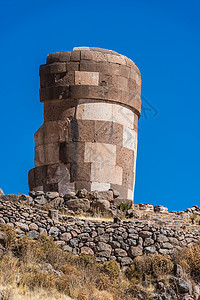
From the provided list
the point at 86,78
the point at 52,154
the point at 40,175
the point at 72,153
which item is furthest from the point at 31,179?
the point at 86,78

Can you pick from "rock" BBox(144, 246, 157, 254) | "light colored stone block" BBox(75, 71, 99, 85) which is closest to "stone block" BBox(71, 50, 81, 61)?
"light colored stone block" BBox(75, 71, 99, 85)

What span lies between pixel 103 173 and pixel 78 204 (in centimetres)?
160

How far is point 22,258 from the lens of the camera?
11211mm

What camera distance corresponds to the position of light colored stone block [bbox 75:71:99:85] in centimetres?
1644

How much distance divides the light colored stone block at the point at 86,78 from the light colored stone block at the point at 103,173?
246 cm

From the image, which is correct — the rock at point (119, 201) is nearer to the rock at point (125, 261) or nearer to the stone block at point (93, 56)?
the rock at point (125, 261)

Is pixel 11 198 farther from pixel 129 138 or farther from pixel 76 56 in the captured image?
pixel 76 56

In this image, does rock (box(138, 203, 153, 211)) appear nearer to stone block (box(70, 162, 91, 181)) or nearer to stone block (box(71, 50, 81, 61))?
stone block (box(70, 162, 91, 181))

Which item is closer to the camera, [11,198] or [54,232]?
[54,232]

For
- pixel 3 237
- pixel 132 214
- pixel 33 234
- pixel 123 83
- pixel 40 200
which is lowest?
pixel 3 237

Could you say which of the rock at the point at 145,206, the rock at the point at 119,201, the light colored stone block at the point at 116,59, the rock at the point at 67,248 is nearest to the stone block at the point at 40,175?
the rock at the point at 119,201

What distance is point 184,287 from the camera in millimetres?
11336

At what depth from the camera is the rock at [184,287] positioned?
37.2ft

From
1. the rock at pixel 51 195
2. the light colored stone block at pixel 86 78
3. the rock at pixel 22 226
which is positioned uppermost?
the light colored stone block at pixel 86 78
